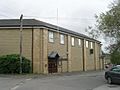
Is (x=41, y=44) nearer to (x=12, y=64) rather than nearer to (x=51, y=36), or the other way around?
(x=51, y=36)

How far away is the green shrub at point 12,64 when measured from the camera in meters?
38.6

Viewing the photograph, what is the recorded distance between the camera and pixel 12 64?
38812 mm

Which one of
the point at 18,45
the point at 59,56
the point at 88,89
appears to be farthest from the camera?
the point at 59,56

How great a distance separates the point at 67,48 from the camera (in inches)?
1994

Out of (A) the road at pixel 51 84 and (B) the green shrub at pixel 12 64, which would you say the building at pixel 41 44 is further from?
(A) the road at pixel 51 84

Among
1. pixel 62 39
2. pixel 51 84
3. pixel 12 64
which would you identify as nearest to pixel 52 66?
pixel 62 39

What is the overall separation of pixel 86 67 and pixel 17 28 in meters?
21.6

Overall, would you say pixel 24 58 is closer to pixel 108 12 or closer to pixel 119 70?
pixel 108 12

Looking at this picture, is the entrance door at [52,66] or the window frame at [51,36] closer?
the entrance door at [52,66]

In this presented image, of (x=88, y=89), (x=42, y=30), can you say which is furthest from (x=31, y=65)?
(x=88, y=89)

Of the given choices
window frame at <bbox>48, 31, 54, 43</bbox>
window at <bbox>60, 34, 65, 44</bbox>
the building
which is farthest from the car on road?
window at <bbox>60, 34, 65, 44</bbox>

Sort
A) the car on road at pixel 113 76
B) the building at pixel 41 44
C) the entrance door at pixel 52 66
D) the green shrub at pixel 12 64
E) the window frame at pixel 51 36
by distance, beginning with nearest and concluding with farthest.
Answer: the car on road at pixel 113 76
the green shrub at pixel 12 64
the building at pixel 41 44
the entrance door at pixel 52 66
the window frame at pixel 51 36

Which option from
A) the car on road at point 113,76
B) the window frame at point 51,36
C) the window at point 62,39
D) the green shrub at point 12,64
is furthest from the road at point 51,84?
the window at point 62,39

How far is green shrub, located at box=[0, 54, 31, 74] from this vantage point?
3856 cm
